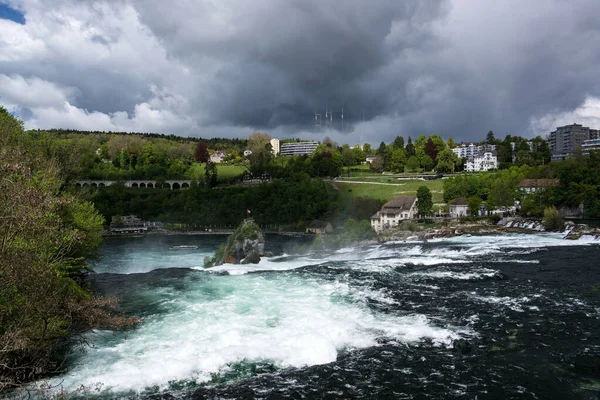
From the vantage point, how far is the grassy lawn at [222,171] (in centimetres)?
Answer: 17266

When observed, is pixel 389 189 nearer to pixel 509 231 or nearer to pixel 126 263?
pixel 509 231

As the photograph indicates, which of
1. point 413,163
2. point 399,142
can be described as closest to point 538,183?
point 413,163

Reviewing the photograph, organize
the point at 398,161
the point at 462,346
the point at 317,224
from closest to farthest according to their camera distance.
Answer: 1. the point at 462,346
2. the point at 317,224
3. the point at 398,161

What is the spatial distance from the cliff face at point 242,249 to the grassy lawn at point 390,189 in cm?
6614

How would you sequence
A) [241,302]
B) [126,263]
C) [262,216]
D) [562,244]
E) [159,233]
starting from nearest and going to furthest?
[241,302]
[562,244]
[126,263]
[159,233]
[262,216]

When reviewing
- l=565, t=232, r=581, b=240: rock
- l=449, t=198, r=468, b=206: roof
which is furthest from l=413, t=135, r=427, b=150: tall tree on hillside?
l=565, t=232, r=581, b=240: rock

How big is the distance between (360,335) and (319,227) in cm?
8669

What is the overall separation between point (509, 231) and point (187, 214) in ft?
324

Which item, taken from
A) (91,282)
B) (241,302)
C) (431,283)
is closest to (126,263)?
(91,282)

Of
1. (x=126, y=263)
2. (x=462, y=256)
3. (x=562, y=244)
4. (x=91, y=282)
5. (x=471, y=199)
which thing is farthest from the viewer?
(x=471, y=199)

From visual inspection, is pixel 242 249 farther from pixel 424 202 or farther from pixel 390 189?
pixel 390 189

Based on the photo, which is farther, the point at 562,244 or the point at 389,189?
the point at 389,189

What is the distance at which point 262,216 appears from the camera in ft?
434

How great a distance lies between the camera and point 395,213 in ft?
317
